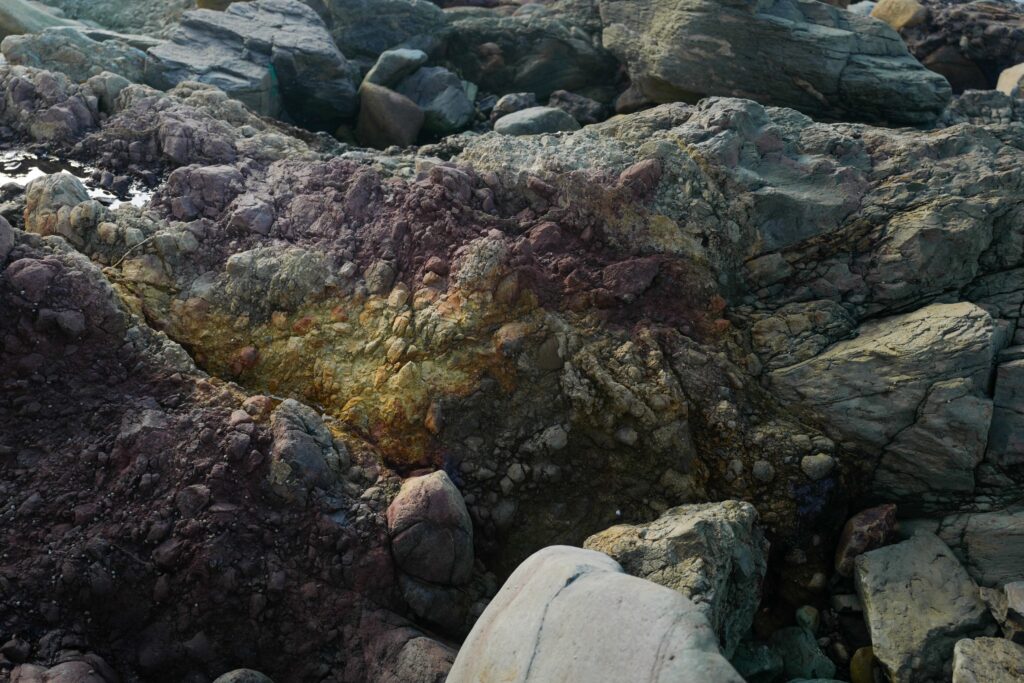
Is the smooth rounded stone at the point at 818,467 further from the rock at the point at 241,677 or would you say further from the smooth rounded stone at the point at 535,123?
the smooth rounded stone at the point at 535,123

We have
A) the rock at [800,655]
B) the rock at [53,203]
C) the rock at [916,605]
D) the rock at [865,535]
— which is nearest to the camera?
the rock at [916,605]

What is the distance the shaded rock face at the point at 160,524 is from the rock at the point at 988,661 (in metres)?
2.05

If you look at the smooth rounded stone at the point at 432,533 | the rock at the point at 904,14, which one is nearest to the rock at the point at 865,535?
the smooth rounded stone at the point at 432,533

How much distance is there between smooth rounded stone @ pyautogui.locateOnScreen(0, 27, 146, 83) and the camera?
20.6 feet

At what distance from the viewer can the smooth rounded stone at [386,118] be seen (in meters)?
7.14

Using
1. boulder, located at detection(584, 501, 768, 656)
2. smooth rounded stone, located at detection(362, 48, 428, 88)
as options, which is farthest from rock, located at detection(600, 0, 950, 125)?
boulder, located at detection(584, 501, 768, 656)

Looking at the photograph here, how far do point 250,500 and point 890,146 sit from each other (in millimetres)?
4086

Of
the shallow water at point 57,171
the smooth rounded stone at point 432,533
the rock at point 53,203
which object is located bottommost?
the smooth rounded stone at point 432,533

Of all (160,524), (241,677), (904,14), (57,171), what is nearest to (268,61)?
(57,171)

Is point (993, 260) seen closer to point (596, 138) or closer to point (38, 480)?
point (596, 138)

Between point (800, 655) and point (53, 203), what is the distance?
4552mm

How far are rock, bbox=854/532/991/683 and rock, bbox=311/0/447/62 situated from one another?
6.82 metres

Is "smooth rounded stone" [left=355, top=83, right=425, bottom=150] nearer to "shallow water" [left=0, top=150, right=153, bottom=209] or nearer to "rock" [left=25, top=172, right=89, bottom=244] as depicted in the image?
"shallow water" [left=0, top=150, right=153, bottom=209]

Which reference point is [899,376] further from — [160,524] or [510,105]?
[510,105]
